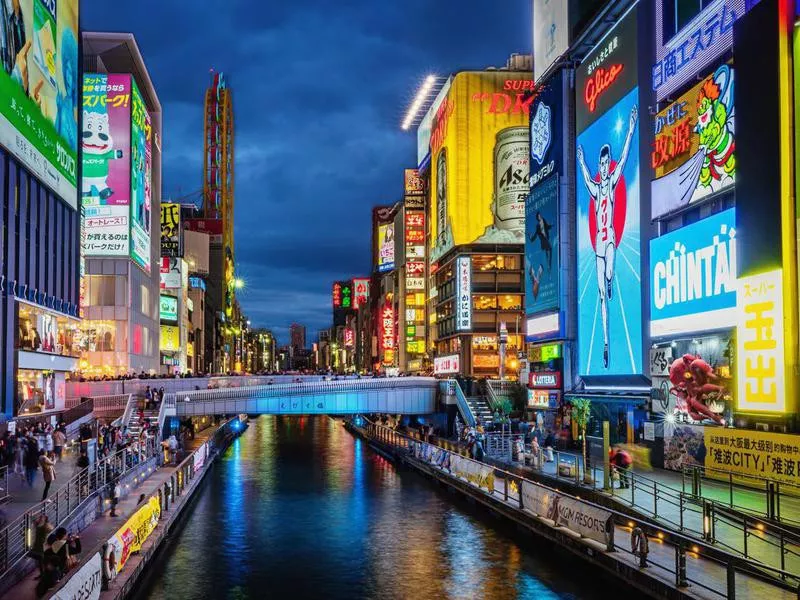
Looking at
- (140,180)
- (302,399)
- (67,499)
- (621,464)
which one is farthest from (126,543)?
(140,180)

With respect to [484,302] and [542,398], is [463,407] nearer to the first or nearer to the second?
[542,398]

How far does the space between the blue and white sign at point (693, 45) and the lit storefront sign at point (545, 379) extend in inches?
899

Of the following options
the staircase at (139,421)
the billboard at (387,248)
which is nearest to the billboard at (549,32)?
the staircase at (139,421)

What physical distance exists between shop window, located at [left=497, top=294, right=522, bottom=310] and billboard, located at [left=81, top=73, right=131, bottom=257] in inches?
1706

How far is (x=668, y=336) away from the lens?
4434 centimetres

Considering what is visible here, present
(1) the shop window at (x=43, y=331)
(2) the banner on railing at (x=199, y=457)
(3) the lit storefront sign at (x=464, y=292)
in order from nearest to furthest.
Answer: (2) the banner on railing at (x=199, y=457) → (1) the shop window at (x=43, y=331) → (3) the lit storefront sign at (x=464, y=292)

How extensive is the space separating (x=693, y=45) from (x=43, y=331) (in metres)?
41.4

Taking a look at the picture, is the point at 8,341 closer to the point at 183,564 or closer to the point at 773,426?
the point at 183,564

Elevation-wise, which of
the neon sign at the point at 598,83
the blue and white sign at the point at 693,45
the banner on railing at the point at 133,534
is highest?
the neon sign at the point at 598,83

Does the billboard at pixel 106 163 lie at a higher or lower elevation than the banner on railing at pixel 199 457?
higher

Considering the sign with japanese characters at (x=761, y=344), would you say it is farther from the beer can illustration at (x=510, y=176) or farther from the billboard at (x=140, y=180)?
the beer can illustration at (x=510, y=176)

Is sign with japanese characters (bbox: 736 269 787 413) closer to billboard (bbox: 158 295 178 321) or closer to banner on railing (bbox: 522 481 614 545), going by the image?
banner on railing (bbox: 522 481 614 545)

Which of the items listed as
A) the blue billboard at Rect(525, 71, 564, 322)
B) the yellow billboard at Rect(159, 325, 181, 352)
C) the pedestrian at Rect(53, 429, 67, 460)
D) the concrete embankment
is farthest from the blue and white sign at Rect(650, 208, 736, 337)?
the yellow billboard at Rect(159, 325, 181, 352)

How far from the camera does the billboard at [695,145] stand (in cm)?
3959
